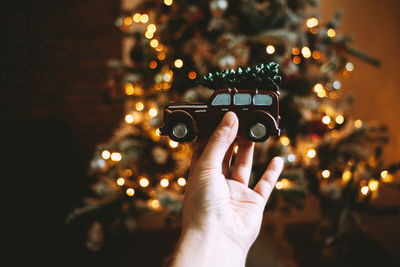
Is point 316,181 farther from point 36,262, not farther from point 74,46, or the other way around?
point 74,46

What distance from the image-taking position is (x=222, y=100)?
85 cm

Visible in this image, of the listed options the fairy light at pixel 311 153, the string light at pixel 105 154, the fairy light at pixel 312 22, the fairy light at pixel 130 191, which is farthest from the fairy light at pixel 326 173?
the string light at pixel 105 154

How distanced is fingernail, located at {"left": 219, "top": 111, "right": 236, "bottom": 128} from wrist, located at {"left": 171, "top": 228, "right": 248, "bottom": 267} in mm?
300

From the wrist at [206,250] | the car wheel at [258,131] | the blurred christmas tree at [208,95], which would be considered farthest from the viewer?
the blurred christmas tree at [208,95]

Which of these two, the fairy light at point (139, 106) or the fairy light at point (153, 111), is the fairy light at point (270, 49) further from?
the fairy light at point (139, 106)

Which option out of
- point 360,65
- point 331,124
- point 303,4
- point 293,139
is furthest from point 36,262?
point 360,65

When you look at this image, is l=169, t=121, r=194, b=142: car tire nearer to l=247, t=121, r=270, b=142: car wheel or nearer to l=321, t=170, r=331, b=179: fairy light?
l=247, t=121, r=270, b=142: car wheel

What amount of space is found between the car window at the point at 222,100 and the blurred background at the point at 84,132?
0.92 meters

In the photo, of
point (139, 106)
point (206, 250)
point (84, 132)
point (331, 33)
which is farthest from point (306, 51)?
point (84, 132)

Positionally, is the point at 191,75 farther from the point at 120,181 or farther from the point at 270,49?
the point at 120,181

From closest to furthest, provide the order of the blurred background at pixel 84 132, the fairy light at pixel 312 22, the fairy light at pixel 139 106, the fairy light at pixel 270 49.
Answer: the fairy light at pixel 270 49
the fairy light at pixel 312 22
the fairy light at pixel 139 106
the blurred background at pixel 84 132

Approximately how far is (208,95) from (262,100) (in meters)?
0.45

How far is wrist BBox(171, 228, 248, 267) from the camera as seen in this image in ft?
2.39

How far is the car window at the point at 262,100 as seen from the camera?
0.85 meters
